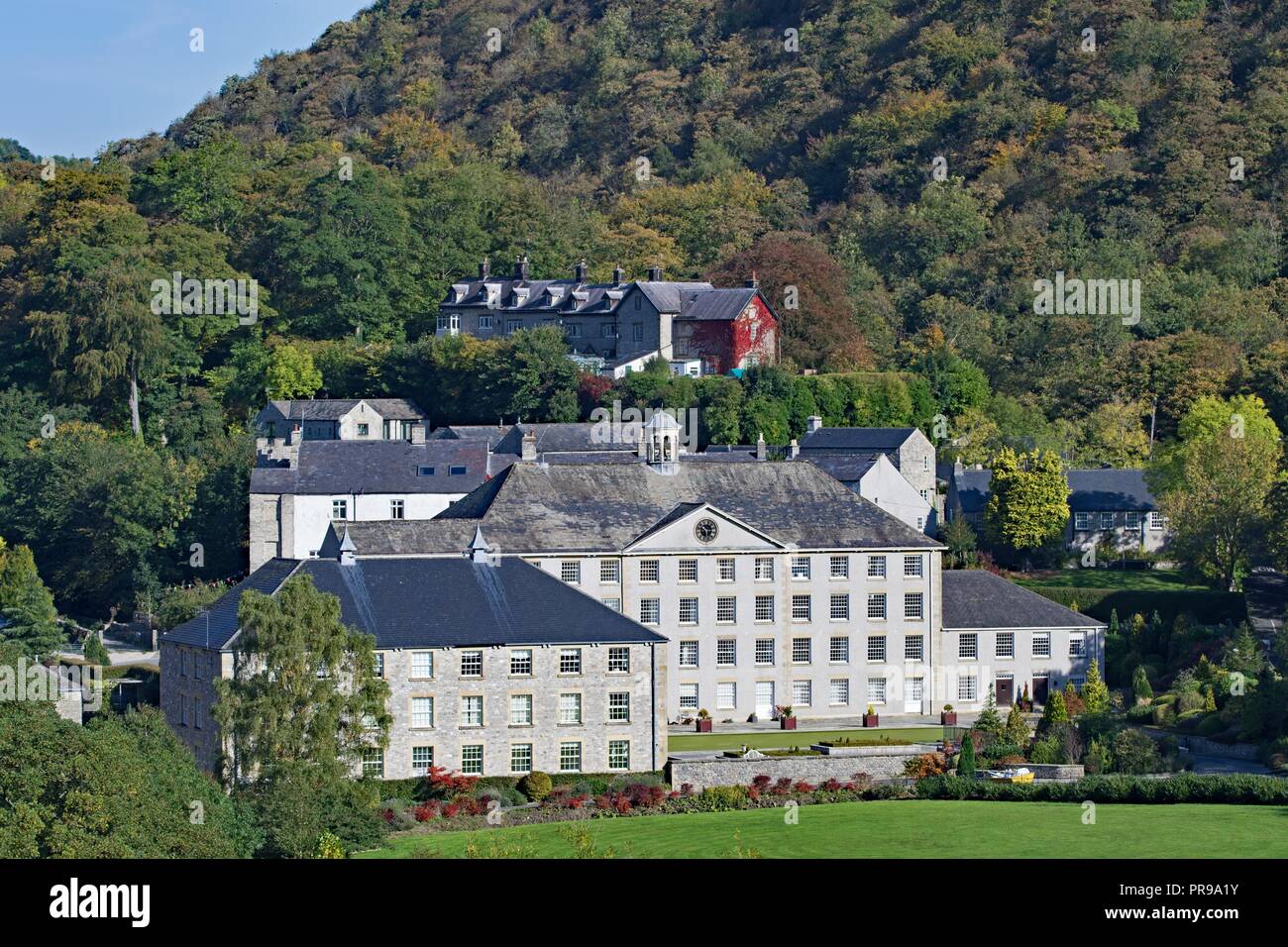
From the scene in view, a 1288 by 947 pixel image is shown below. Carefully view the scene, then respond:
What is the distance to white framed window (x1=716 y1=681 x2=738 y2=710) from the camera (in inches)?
2726

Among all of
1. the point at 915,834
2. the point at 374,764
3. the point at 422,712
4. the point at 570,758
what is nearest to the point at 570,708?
the point at 570,758

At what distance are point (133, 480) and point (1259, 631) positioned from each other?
4778 centimetres

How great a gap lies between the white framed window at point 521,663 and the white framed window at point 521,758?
197 centimetres

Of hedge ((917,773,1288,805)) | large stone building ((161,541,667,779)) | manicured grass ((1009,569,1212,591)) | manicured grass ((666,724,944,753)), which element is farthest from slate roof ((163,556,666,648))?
manicured grass ((1009,569,1212,591))

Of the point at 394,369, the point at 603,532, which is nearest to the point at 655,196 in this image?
the point at 394,369

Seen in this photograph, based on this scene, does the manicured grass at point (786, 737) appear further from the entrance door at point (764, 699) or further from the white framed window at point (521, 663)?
the white framed window at point (521, 663)

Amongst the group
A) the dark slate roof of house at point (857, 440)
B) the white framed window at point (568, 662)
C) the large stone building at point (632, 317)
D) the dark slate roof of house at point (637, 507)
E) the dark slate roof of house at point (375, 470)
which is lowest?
the white framed window at point (568, 662)

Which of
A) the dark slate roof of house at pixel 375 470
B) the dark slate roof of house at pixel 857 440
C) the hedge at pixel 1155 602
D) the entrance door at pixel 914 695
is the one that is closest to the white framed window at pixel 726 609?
the entrance door at pixel 914 695

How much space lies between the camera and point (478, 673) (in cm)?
5734

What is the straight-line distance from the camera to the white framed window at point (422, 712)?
56406 mm

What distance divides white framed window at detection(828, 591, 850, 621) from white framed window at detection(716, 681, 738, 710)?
4323 mm

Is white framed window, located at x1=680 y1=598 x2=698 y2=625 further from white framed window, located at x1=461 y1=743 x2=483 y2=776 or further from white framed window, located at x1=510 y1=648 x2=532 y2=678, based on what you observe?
white framed window, located at x1=461 y1=743 x2=483 y2=776

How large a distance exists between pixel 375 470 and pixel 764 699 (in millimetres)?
24868

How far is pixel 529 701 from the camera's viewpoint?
189ft
